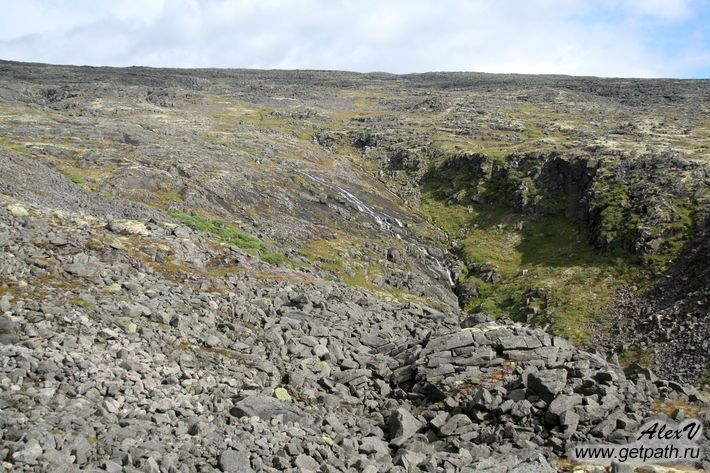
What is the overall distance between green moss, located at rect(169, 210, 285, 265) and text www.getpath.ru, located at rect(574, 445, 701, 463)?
26286mm

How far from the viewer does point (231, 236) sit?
4500 centimetres

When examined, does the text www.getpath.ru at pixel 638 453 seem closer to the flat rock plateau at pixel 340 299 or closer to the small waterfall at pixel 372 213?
the flat rock plateau at pixel 340 299

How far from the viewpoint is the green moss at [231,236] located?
40000 millimetres

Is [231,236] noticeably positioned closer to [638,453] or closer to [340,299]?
[340,299]

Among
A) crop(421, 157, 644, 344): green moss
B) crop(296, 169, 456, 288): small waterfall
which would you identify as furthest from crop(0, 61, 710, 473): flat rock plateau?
crop(296, 169, 456, 288): small waterfall

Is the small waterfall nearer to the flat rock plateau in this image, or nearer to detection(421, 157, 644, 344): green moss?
the flat rock plateau

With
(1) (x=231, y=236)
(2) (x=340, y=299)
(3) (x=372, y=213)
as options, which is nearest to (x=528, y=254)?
(3) (x=372, y=213)

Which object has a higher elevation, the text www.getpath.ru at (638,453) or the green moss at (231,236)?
the green moss at (231,236)

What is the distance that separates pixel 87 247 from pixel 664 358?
41.5m

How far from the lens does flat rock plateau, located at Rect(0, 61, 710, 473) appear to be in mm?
15227

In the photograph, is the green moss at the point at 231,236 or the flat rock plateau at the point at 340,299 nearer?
the flat rock plateau at the point at 340,299

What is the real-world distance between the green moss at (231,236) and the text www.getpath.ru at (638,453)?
2629 cm

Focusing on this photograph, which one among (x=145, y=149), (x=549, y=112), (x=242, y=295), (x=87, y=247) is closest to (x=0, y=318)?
(x=87, y=247)

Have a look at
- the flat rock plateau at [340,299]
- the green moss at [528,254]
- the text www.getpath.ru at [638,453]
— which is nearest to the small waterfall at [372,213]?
the flat rock plateau at [340,299]
